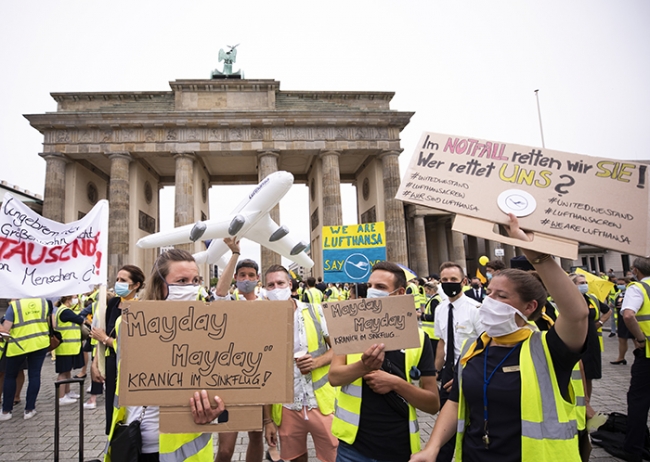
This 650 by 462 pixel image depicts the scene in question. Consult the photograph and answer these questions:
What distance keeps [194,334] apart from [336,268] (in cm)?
881

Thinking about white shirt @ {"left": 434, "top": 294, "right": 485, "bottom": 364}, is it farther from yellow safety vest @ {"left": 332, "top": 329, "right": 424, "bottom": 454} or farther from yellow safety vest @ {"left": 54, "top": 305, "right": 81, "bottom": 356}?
yellow safety vest @ {"left": 54, "top": 305, "right": 81, "bottom": 356}

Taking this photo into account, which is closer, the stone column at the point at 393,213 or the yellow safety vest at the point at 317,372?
the yellow safety vest at the point at 317,372

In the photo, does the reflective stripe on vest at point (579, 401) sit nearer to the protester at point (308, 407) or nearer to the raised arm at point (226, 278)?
the protester at point (308, 407)

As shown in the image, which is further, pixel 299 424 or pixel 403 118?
pixel 403 118

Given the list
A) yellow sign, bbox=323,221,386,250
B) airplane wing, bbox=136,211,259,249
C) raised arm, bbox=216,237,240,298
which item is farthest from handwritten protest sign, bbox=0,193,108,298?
yellow sign, bbox=323,221,386,250

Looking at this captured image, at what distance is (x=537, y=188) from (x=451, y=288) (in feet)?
8.11

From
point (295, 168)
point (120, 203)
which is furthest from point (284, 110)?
point (120, 203)

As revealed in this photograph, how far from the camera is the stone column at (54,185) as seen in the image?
89.3 feet

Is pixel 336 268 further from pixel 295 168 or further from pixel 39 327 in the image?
pixel 295 168

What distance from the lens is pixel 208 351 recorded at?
2.12 m

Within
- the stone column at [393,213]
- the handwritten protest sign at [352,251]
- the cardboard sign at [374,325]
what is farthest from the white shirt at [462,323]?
the stone column at [393,213]

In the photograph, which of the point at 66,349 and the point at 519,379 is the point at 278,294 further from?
the point at 66,349

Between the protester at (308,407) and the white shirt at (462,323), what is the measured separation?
1.67 m

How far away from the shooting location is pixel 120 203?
91.1 ft
